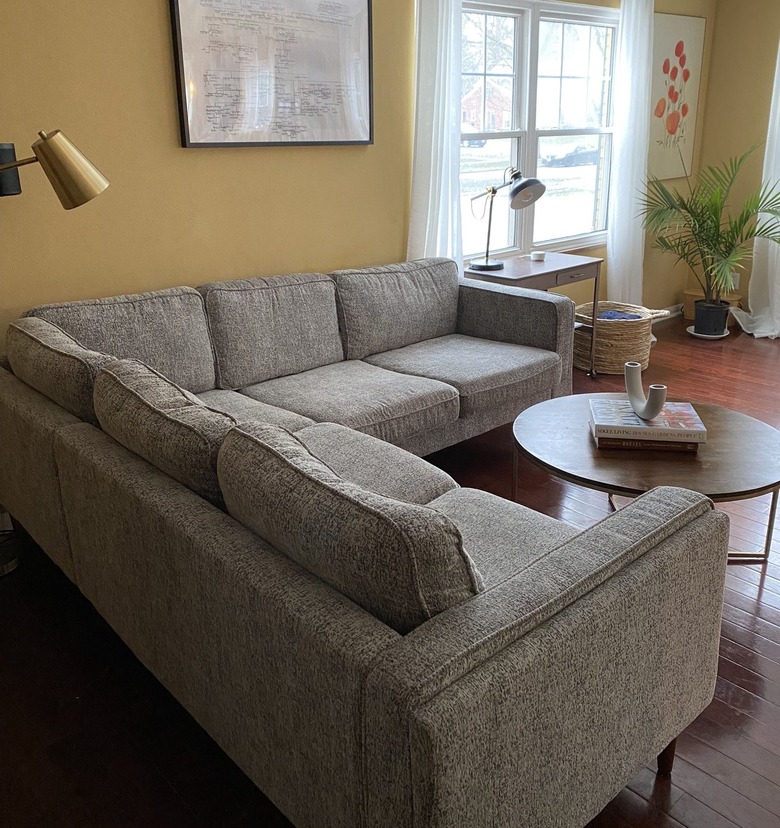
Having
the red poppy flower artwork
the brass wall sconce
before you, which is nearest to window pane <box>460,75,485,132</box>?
the red poppy flower artwork

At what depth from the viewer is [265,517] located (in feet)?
4.59

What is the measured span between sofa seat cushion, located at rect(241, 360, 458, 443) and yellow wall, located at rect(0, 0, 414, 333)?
0.63 m

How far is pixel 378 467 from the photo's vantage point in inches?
89.0

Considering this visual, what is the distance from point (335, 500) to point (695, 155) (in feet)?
17.8

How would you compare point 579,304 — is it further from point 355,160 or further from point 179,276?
point 179,276

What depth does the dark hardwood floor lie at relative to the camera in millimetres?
1684

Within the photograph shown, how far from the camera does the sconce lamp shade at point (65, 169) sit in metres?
2.08

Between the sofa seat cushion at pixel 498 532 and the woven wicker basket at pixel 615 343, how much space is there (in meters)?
2.59

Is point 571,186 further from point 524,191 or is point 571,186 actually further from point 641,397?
point 641,397

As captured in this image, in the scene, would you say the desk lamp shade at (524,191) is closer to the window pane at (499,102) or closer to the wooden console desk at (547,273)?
the wooden console desk at (547,273)

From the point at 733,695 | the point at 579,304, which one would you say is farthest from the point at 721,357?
the point at 733,695

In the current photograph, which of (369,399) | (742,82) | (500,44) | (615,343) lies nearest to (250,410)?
(369,399)

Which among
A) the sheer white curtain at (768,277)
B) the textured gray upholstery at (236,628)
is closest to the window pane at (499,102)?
the sheer white curtain at (768,277)

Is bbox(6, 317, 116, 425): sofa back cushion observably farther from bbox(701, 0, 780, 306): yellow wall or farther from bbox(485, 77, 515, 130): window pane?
bbox(701, 0, 780, 306): yellow wall
